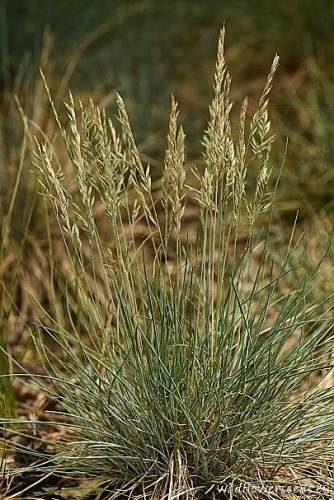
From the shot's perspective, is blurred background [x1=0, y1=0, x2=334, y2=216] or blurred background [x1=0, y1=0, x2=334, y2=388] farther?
blurred background [x1=0, y1=0, x2=334, y2=216]

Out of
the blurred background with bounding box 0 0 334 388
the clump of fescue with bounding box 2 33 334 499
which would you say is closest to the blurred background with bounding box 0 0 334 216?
the blurred background with bounding box 0 0 334 388

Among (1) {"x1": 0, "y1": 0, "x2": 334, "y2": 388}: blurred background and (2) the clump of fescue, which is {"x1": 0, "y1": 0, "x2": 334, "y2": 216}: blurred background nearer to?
(1) {"x1": 0, "y1": 0, "x2": 334, "y2": 388}: blurred background

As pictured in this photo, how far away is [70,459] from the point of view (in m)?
2.50

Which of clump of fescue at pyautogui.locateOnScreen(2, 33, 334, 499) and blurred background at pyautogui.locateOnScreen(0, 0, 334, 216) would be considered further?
blurred background at pyautogui.locateOnScreen(0, 0, 334, 216)

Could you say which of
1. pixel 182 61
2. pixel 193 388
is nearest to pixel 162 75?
pixel 182 61

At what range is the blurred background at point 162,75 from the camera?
4.06 meters

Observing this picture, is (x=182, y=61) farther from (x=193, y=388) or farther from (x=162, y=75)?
(x=193, y=388)

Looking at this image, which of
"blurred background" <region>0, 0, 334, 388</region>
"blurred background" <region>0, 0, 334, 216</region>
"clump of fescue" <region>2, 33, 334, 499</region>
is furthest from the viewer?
"blurred background" <region>0, 0, 334, 216</region>

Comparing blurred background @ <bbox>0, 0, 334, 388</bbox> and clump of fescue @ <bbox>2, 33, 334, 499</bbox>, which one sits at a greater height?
blurred background @ <bbox>0, 0, 334, 388</bbox>

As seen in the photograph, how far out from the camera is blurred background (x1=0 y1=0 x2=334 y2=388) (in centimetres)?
406

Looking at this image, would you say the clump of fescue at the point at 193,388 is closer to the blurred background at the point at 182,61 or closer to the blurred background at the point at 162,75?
the blurred background at the point at 162,75

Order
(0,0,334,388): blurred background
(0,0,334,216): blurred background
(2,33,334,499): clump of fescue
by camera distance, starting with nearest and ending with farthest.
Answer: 1. (2,33,334,499): clump of fescue
2. (0,0,334,388): blurred background
3. (0,0,334,216): blurred background

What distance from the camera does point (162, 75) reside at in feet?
16.3

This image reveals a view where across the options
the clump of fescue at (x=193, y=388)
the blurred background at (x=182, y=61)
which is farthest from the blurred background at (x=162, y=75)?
the clump of fescue at (x=193, y=388)
